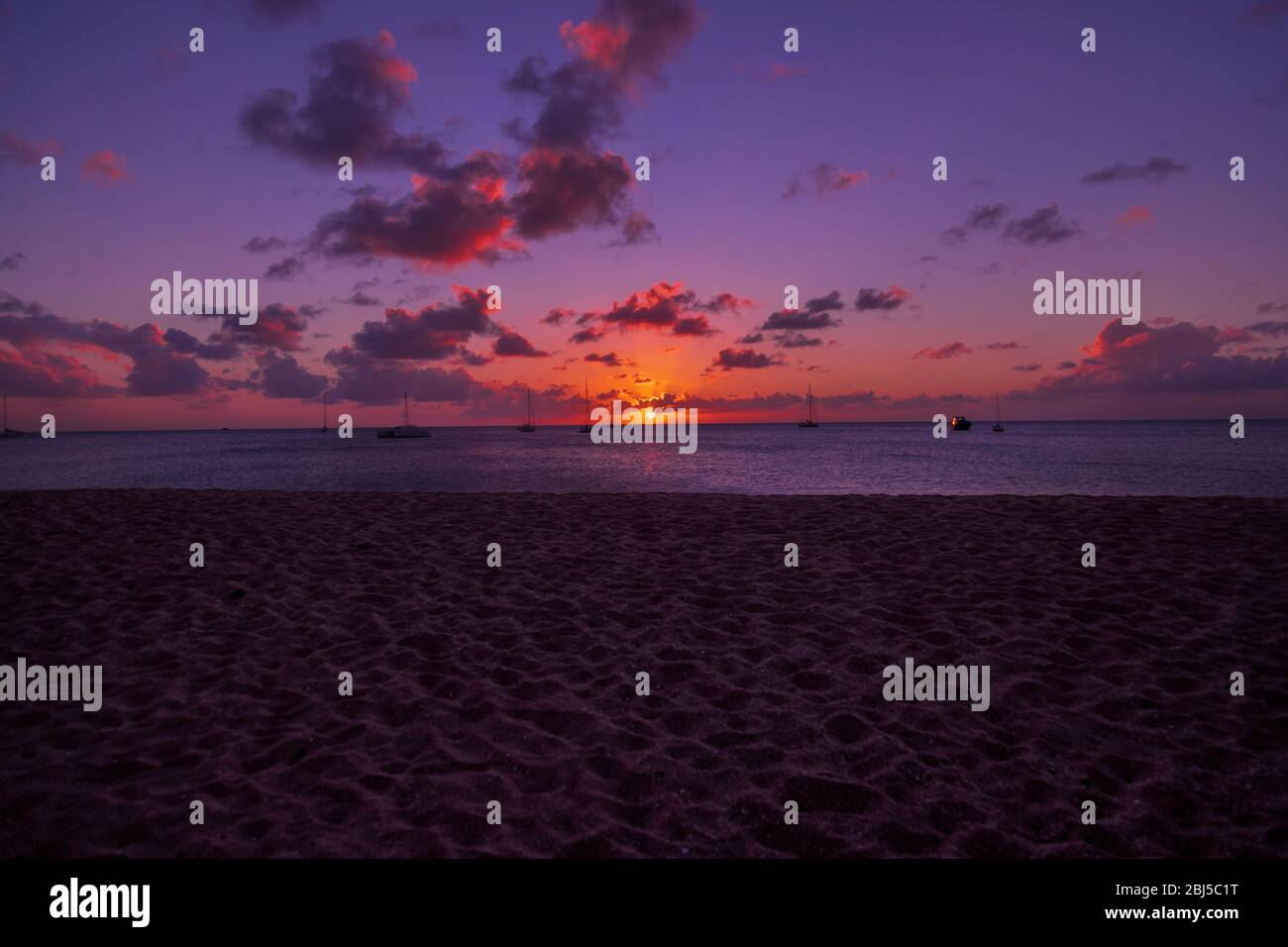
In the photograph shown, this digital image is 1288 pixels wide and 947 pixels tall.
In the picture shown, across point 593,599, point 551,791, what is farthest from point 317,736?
point 593,599

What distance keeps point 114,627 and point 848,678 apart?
8.70m

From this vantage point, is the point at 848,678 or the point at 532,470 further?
the point at 532,470

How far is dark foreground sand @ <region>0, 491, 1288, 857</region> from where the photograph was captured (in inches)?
158

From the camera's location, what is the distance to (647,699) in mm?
5684

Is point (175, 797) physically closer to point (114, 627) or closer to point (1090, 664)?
point (114, 627)

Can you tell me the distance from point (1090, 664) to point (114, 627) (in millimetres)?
11286

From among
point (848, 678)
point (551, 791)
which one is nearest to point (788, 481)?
point (848, 678)

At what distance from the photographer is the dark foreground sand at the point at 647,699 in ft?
13.2

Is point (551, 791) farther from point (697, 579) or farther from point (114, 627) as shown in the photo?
point (114, 627)

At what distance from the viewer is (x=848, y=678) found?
19.8 feet
